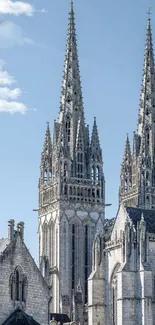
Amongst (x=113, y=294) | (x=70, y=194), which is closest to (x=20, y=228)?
(x=113, y=294)

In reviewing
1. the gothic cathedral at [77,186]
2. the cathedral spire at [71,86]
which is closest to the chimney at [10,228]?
the gothic cathedral at [77,186]

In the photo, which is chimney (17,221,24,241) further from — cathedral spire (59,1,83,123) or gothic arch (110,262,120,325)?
cathedral spire (59,1,83,123)

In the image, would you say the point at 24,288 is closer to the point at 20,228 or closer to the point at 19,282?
the point at 19,282

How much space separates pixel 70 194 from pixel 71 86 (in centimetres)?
1442

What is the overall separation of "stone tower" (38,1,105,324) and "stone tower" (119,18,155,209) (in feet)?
13.3

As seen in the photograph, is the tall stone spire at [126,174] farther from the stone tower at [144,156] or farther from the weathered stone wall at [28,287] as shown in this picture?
the weathered stone wall at [28,287]

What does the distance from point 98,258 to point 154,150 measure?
1475 inches

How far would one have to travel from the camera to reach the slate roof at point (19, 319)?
5044 cm

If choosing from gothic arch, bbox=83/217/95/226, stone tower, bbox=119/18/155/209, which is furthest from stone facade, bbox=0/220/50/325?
stone tower, bbox=119/18/155/209

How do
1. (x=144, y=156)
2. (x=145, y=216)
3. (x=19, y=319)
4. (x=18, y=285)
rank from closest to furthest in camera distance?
(x=19, y=319)
(x=18, y=285)
(x=145, y=216)
(x=144, y=156)

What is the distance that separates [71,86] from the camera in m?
117

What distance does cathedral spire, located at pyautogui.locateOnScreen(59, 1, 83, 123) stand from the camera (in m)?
117

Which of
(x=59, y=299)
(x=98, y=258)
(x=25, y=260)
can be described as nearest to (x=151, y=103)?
(x=59, y=299)

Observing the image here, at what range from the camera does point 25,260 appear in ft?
171
